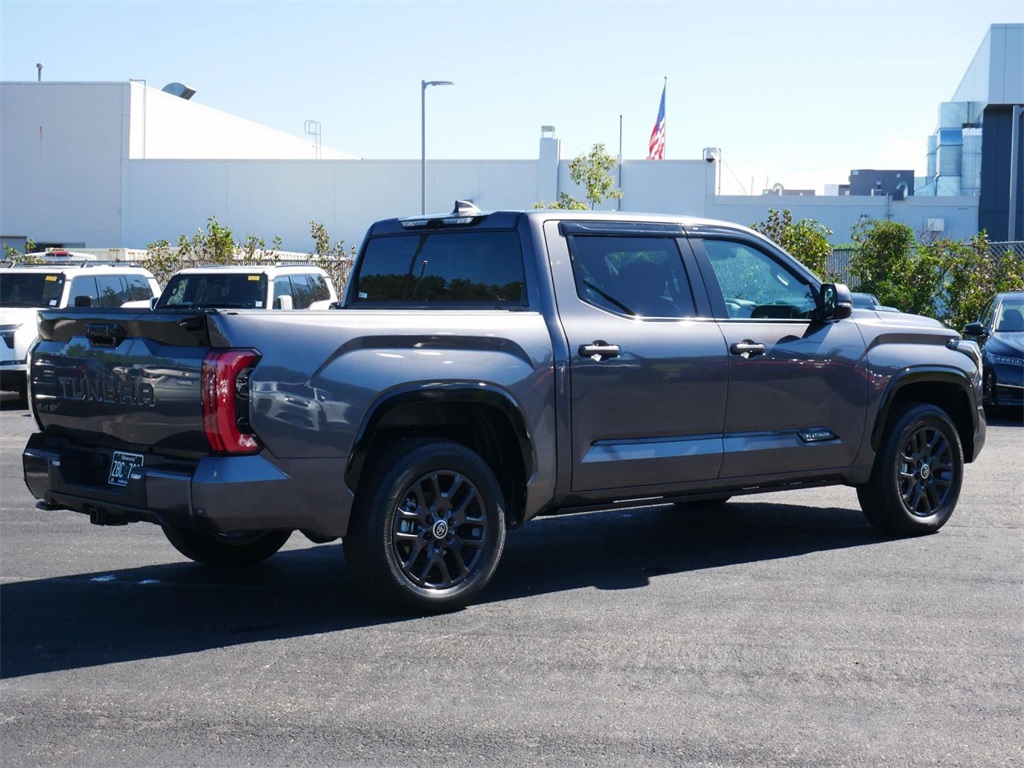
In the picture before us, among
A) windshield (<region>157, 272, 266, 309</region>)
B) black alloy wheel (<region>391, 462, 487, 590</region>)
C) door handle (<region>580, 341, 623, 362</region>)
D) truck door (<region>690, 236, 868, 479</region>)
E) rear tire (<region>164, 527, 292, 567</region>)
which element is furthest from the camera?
windshield (<region>157, 272, 266, 309</region>)

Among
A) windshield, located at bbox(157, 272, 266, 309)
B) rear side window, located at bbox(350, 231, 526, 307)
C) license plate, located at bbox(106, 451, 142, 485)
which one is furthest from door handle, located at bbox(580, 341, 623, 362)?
windshield, located at bbox(157, 272, 266, 309)

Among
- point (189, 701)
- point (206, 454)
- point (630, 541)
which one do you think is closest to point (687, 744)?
point (189, 701)

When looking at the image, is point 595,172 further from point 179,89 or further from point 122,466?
point 122,466

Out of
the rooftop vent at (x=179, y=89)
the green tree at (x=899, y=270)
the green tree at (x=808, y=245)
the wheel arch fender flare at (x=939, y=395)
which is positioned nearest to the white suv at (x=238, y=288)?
the wheel arch fender flare at (x=939, y=395)

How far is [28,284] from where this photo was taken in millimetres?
19406

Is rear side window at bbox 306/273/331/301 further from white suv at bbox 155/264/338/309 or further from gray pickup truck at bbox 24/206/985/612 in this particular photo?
gray pickup truck at bbox 24/206/985/612

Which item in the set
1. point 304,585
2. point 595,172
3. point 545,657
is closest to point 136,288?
point 304,585

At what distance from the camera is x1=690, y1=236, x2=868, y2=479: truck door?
24.7ft

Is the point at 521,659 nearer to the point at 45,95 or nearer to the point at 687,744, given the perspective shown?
the point at 687,744

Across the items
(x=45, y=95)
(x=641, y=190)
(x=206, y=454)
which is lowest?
(x=206, y=454)

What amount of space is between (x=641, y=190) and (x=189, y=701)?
4863 cm

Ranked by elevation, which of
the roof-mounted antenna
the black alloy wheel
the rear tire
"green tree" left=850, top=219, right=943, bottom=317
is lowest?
the rear tire

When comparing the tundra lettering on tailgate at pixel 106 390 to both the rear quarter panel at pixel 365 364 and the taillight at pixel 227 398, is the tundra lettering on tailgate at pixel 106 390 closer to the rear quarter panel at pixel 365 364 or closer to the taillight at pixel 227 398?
the taillight at pixel 227 398

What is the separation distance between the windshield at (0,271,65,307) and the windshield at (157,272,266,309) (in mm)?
2214
